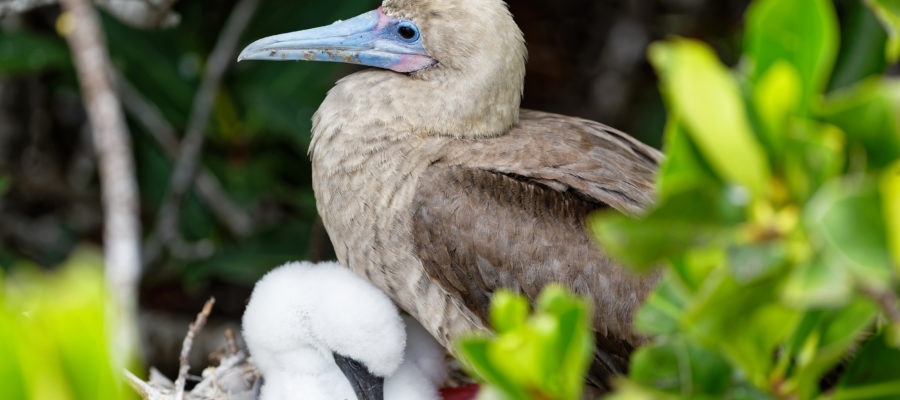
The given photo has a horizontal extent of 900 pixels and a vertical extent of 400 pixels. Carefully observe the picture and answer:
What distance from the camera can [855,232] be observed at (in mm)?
951

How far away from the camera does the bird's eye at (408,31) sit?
2555mm

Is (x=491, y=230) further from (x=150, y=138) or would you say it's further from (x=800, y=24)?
(x=150, y=138)

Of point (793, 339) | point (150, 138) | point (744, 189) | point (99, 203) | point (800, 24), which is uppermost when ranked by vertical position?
point (800, 24)

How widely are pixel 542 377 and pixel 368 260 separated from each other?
140cm

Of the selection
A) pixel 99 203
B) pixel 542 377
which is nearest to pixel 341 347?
pixel 542 377

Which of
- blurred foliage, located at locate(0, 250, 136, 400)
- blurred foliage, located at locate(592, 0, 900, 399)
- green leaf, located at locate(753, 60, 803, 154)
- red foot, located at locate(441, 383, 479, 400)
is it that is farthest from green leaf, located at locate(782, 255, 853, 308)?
red foot, located at locate(441, 383, 479, 400)

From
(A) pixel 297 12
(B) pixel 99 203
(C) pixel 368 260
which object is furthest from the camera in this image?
(B) pixel 99 203

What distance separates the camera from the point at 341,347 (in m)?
2.48

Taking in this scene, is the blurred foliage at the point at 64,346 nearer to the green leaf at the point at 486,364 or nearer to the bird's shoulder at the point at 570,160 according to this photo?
the green leaf at the point at 486,364

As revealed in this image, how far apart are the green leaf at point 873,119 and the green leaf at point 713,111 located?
0.30 feet

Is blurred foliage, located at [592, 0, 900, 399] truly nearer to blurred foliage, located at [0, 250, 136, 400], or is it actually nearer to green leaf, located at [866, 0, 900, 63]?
green leaf, located at [866, 0, 900, 63]

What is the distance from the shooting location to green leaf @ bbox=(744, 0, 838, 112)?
40.6 inches

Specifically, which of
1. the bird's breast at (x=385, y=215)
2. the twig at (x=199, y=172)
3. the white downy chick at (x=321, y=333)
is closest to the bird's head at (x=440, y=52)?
the bird's breast at (x=385, y=215)

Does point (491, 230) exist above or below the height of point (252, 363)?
above
